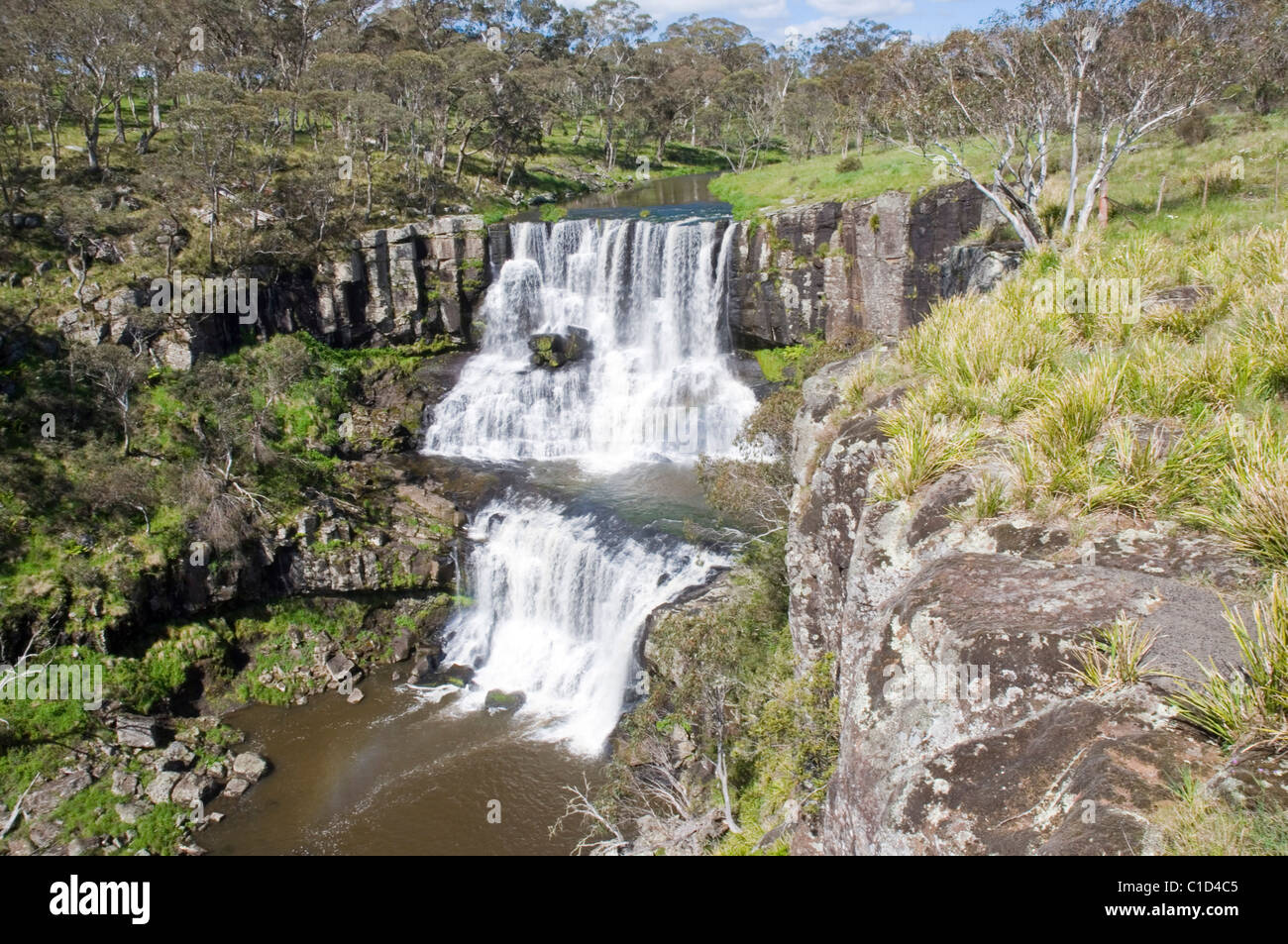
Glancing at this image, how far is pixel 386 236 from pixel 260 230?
4.78 metres

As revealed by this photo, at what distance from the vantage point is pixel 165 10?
41750mm

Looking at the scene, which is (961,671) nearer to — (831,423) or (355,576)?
(831,423)

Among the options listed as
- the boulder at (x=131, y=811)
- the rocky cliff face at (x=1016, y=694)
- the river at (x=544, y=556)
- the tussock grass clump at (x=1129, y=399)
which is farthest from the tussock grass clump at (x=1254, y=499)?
the boulder at (x=131, y=811)

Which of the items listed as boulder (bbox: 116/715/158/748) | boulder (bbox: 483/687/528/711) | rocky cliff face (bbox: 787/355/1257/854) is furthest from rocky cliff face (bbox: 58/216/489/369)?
rocky cliff face (bbox: 787/355/1257/854)

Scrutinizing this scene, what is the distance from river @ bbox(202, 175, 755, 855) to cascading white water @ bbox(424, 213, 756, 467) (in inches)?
3.1

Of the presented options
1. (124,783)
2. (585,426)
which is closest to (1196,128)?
(585,426)

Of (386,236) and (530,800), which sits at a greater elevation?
(386,236)

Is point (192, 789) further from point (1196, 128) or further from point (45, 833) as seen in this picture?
point (1196, 128)

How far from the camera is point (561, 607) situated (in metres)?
21.5

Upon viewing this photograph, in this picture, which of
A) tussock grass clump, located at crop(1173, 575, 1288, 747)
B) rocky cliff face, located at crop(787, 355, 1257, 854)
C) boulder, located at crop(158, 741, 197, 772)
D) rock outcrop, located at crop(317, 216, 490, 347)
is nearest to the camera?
tussock grass clump, located at crop(1173, 575, 1288, 747)

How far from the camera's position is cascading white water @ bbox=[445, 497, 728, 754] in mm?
19422

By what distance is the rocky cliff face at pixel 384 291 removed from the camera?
3030cm

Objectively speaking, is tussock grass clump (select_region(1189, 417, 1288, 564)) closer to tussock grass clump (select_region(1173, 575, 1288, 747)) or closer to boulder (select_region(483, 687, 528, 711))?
tussock grass clump (select_region(1173, 575, 1288, 747))
